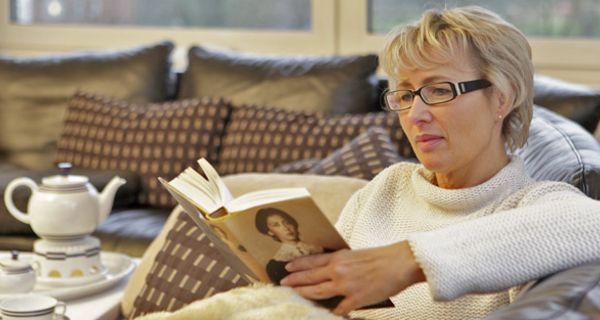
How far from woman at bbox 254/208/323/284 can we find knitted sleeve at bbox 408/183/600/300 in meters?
0.15

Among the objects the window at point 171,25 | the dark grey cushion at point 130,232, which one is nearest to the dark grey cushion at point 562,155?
the dark grey cushion at point 130,232

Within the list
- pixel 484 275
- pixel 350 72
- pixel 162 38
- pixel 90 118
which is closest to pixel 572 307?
pixel 484 275

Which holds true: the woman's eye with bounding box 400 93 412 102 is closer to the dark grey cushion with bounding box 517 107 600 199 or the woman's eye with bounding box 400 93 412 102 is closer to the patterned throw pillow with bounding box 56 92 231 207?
the dark grey cushion with bounding box 517 107 600 199

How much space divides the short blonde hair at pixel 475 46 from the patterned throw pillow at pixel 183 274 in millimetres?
616

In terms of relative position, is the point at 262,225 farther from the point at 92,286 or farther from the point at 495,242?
the point at 92,286

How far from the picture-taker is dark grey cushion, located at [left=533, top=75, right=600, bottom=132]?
2990 millimetres

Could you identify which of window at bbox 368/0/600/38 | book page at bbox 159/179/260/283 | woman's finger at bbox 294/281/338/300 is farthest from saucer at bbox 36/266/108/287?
window at bbox 368/0/600/38

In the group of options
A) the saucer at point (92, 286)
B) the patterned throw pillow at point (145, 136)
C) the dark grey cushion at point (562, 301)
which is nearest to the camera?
the dark grey cushion at point (562, 301)

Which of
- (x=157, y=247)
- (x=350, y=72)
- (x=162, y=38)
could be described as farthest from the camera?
(x=162, y=38)

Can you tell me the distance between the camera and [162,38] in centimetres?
450

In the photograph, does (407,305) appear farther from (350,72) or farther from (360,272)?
(350,72)

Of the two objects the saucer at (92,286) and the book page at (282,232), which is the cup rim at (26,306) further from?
the book page at (282,232)

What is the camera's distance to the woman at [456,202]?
1.32 meters

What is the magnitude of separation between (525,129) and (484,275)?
477 millimetres
